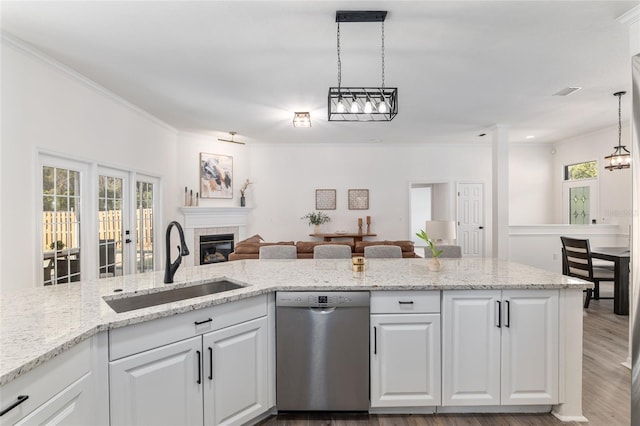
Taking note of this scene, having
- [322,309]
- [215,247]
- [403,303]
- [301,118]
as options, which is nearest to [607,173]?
[301,118]

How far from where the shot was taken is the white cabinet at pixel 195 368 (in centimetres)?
148

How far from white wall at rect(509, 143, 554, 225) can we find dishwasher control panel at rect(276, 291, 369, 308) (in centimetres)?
675

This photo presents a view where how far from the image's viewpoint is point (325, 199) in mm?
7371

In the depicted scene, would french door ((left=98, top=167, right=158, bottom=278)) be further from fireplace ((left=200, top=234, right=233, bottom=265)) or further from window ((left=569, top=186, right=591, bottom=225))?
window ((left=569, top=186, right=591, bottom=225))

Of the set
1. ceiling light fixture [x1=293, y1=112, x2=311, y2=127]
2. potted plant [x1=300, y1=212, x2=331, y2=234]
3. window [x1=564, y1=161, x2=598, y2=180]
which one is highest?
ceiling light fixture [x1=293, y1=112, x2=311, y2=127]

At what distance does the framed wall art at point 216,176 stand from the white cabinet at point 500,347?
564 centimetres

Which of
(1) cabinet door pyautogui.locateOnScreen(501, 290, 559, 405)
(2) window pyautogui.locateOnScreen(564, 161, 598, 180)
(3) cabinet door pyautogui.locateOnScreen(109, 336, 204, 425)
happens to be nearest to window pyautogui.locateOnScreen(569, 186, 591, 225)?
(2) window pyautogui.locateOnScreen(564, 161, 598, 180)

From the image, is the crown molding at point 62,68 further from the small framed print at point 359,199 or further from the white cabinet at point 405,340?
the small framed print at point 359,199

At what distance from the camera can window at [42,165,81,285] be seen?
10.2 feet

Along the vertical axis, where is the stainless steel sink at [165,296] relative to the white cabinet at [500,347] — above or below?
above

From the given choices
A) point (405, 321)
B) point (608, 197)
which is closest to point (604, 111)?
point (608, 197)

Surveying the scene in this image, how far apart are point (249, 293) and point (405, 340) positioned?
1099 millimetres

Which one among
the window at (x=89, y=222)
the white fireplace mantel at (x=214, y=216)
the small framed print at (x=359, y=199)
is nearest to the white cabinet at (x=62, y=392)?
the window at (x=89, y=222)

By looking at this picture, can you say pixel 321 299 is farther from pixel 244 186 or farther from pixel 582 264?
pixel 244 186
